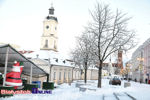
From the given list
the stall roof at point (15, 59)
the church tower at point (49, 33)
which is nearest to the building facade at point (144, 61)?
the church tower at point (49, 33)

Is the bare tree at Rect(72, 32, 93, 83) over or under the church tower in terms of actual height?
under

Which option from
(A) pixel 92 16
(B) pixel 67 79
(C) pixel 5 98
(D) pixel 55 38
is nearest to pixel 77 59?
(B) pixel 67 79

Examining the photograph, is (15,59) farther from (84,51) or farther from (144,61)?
(144,61)

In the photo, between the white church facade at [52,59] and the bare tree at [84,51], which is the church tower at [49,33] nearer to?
the white church facade at [52,59]

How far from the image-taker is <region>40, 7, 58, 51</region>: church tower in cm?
5044

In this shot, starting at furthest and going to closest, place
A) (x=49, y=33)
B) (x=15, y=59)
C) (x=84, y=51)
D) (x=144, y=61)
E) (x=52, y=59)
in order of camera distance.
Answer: (x=144, y=61), (x=49, y=33), (x=52, y=59), (x=84, y=51), (x=15, y=59)

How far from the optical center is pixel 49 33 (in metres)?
50.7

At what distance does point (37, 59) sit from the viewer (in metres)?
36.8

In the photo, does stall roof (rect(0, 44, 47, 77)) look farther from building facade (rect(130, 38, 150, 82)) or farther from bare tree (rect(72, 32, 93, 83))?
building facade (rect(130, 38, 150, 82))

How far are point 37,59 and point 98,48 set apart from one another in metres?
15.2

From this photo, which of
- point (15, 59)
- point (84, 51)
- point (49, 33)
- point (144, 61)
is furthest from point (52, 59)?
point (144, 61)

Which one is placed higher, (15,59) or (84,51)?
(84,51)

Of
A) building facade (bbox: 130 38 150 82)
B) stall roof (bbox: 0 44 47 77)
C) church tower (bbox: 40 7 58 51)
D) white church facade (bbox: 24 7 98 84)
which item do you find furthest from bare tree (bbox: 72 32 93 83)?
building facade (bbox: 130 38 150 82)

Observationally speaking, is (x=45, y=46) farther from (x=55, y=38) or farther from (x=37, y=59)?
(x=37, y=59)
